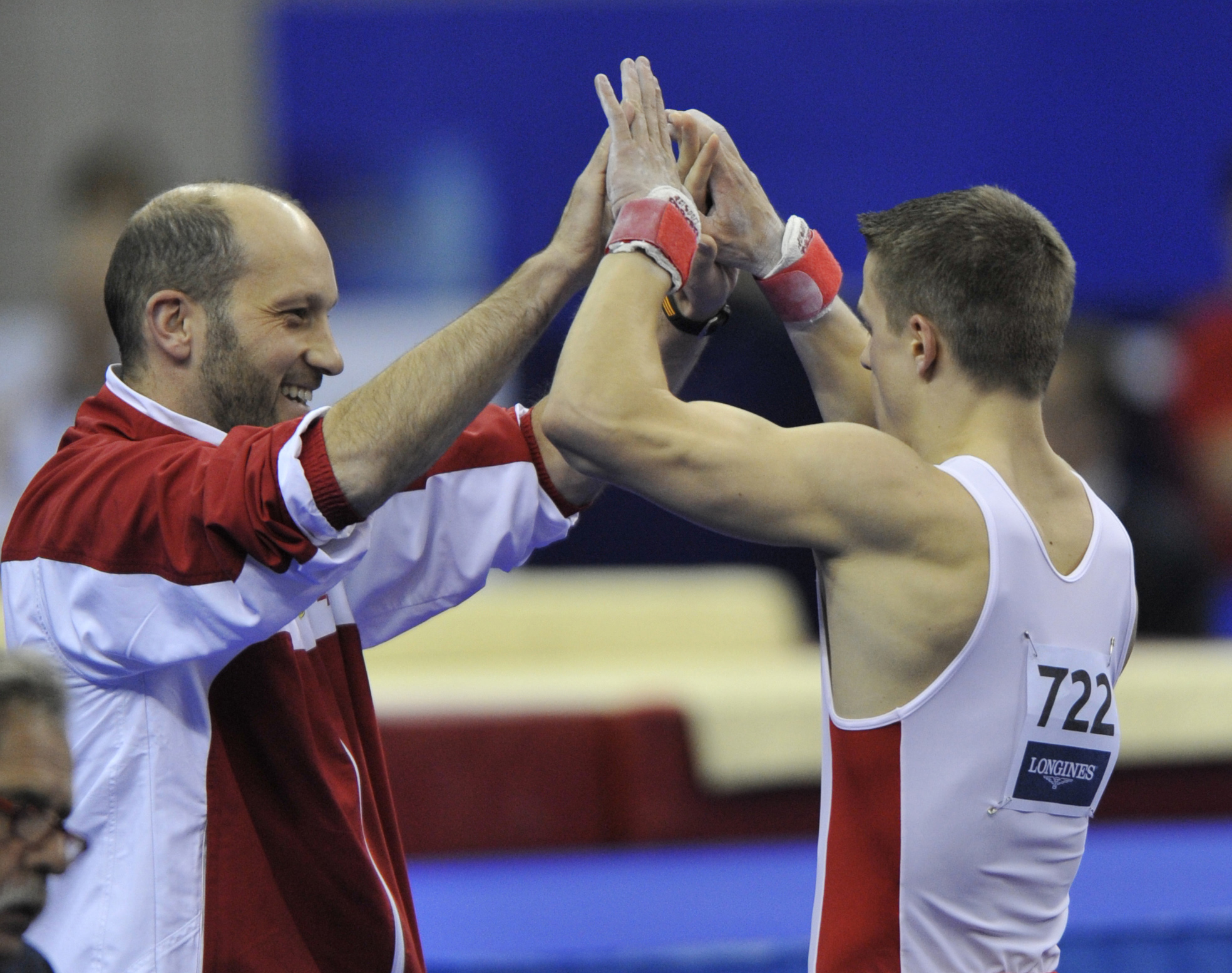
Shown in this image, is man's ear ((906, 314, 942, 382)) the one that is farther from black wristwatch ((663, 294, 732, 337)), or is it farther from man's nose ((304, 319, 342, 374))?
man's nose ((304, 319, 342, 374))

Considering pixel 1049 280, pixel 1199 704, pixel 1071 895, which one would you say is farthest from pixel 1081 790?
pixel 1199 704

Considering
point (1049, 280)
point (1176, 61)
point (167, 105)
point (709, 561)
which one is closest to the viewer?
point (1049, 280)

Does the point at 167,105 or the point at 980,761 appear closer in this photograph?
the point at 980,761

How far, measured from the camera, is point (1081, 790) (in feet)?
6.77

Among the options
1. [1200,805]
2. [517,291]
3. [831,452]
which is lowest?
[1200,805]

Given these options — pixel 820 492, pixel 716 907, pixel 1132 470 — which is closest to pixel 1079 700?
pixel 820 492

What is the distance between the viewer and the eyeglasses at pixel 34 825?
5.13ft

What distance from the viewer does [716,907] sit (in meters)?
3.71

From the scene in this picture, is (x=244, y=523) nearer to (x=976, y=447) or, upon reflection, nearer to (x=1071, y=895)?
(x=976, y=447)

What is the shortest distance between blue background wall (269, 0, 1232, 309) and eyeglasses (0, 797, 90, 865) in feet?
17.1

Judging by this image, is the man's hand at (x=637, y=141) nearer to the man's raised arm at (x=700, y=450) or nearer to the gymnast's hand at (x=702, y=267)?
the gymnast's hand at (x=702, y=267)

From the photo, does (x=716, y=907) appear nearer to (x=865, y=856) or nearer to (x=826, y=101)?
(x=865, y=856)

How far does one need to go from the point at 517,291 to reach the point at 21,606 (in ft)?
2.70

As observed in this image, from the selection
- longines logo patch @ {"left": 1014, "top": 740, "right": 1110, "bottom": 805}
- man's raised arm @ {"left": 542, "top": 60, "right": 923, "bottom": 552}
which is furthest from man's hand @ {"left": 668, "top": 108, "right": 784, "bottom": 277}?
longines logo patch @ {"left": 1014, "top": 740, "right": 1110, "bottom": 805}
